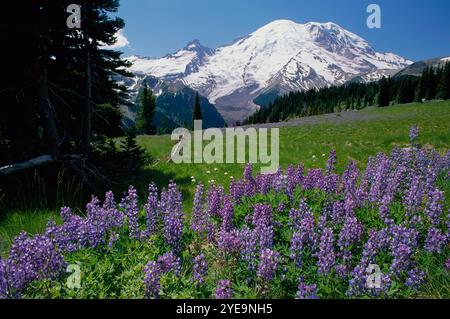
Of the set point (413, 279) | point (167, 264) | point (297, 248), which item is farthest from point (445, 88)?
point (167, 264)

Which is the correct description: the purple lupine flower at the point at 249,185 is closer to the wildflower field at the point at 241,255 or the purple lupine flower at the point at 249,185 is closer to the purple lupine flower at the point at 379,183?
the wildflower field at the point at 241,255

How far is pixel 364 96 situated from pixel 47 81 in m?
138

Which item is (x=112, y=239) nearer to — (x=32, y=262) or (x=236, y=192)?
(x=32, y=262)

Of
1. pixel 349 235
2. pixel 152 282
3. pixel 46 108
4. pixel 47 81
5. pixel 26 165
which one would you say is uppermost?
pixel 47 81

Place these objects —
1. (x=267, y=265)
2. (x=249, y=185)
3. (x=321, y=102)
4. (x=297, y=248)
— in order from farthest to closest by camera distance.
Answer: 1. (x=321, y=102)
2. (x=249, y=185)
3. (x=297, y=248)
4. (x=267, y=265)

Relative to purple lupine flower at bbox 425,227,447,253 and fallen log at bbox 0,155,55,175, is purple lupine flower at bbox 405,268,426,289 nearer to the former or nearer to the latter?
purple lupine flower at bbox 425,227,447,253

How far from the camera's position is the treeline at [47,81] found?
33.8 ft

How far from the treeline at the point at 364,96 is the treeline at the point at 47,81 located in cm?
8469

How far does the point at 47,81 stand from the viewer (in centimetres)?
1104

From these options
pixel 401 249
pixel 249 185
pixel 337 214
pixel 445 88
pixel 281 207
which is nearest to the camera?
pixel 401 249

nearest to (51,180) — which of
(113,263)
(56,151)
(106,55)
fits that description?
(56,151)

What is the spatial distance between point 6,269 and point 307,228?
3524 mm

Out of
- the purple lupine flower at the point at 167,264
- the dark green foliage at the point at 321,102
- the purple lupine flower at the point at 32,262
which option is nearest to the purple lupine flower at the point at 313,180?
the purple lupine flower at the point at 167,264
